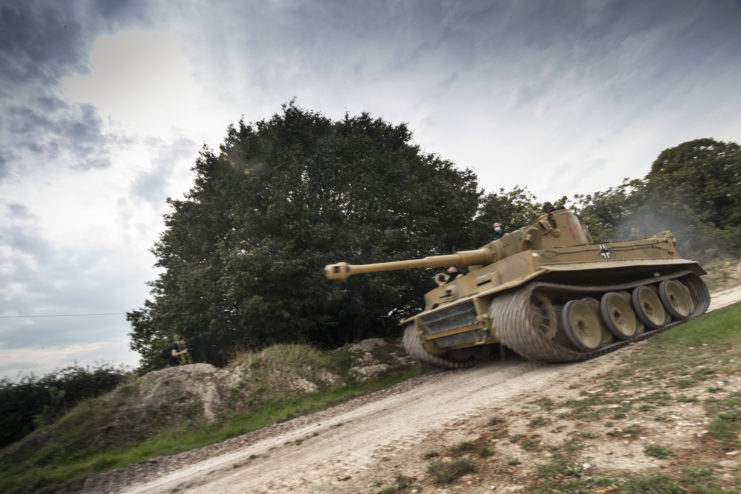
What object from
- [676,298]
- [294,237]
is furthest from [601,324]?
[294,237]

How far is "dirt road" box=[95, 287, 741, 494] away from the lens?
3.71m

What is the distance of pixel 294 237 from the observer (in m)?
13.0

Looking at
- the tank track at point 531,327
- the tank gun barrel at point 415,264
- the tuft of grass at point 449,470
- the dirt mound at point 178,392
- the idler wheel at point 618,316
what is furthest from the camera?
the dirt mound at point 178,392

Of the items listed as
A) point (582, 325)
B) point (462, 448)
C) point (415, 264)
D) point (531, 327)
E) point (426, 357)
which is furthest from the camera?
point (426, 357)

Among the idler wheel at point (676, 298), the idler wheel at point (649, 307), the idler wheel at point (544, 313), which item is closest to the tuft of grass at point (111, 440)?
the idler wheel at point (544, 313)

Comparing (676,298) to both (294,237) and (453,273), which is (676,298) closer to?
(453,273)

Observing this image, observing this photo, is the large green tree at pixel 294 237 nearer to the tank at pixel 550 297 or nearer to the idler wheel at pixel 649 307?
the tank at pixel 550 297

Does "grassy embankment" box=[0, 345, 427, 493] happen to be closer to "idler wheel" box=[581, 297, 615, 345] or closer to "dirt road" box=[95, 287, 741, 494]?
"dirt road" box=[95, 287, 741, 494]

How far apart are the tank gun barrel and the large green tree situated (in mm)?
4399

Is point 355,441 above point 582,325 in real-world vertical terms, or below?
below

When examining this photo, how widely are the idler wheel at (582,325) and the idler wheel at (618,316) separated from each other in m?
0.21

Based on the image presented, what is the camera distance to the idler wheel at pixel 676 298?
9695 millimetres

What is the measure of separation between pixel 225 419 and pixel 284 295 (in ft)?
15.0

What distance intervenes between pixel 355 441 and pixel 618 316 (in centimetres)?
698
